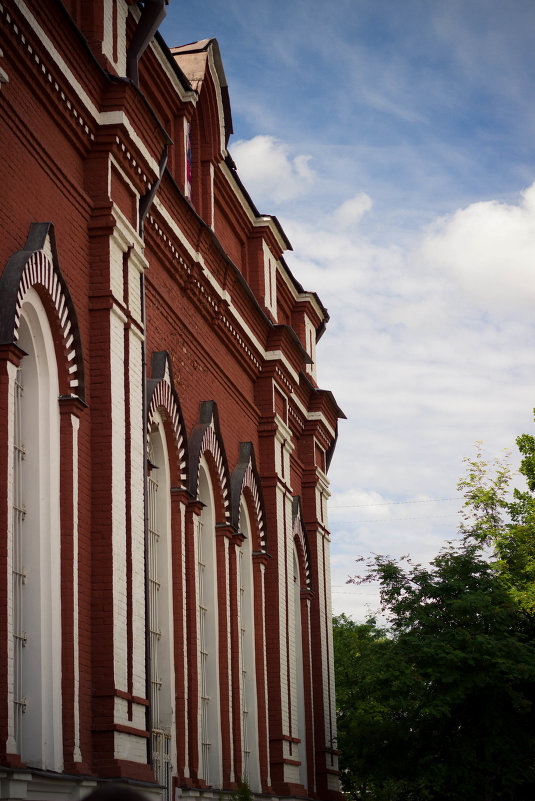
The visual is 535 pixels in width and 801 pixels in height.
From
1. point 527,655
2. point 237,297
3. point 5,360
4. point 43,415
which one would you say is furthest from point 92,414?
point 527,655

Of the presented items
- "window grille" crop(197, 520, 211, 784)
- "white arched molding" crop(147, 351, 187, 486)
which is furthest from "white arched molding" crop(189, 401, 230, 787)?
"white arched molding" crop(147, 351, 187, 486)

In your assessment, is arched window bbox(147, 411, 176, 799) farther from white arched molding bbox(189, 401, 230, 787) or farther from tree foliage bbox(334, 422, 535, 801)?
tree foliage bbox(334, 422, 535, 801)

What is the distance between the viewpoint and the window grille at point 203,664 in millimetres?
17234

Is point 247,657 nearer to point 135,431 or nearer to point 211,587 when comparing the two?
point 211,587

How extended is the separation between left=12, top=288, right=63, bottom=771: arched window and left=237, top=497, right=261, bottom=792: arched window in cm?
802

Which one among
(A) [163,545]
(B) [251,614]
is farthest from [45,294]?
(B) [251,614]

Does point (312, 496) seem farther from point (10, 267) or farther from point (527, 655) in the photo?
point (10, 267)

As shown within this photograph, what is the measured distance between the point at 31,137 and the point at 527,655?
46.7 feet

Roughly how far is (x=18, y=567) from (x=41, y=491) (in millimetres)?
782

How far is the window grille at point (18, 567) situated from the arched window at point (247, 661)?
8305 mm

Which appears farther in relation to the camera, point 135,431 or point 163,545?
point 163,545

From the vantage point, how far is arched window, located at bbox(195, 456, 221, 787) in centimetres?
1733

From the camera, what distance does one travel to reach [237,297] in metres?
20.4

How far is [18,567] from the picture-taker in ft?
37.0
